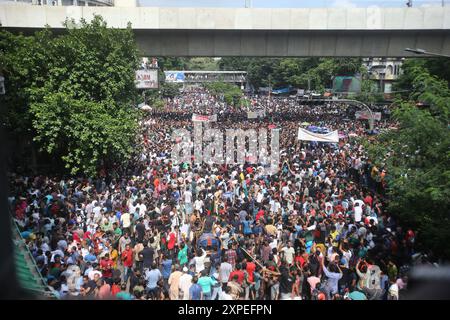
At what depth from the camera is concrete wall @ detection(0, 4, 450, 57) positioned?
2302 centimetres

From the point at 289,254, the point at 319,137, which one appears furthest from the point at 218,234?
the point at 319,137

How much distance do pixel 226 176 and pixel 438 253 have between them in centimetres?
791

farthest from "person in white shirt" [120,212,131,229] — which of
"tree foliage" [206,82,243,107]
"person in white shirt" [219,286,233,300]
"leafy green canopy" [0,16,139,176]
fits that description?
"tree foliage" [206,82,243,107]

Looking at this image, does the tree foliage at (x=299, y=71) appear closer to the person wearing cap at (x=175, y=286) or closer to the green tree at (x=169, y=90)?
the green tree at (x=169, y=90)

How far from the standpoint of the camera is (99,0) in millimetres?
73375

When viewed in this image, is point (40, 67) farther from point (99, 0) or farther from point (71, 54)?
point (99, 0)

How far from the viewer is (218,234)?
374 inches

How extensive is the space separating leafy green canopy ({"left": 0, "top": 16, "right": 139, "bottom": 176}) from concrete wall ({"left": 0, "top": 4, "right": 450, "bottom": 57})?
6.14m

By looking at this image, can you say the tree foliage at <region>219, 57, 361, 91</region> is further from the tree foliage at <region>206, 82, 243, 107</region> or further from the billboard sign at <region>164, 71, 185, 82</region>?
the billboard sign at <region>164, 71, 185, 82</region>

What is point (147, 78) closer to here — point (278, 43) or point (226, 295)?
point (278, 43)

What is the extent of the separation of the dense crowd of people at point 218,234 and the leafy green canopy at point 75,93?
1368 mm

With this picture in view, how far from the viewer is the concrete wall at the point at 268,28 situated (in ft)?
75.5

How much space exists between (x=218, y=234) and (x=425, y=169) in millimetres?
5266
